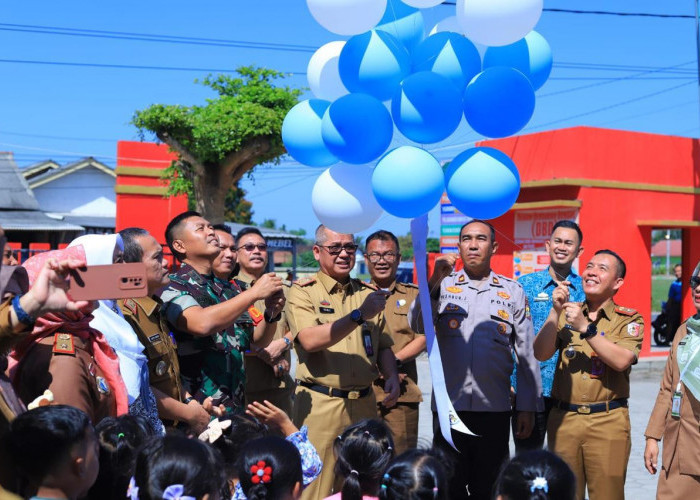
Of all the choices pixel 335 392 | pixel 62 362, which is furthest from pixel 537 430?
pixel 62 362

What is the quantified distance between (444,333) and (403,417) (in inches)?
35.4

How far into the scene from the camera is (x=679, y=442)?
3.88 m

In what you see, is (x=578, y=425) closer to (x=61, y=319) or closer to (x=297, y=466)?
(x=297, y=466)

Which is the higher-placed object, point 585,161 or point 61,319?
point 585,161

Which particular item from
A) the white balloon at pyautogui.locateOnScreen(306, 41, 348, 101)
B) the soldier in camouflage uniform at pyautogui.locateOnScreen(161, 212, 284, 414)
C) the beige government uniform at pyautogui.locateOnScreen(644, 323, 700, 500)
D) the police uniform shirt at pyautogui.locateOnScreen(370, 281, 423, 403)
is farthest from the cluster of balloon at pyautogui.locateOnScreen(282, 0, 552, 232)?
the police uniform shirt at pyautogui.locateOnScreen(370, 281, 423, 403)

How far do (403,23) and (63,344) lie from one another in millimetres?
2243

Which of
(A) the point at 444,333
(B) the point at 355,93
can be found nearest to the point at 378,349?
(A) the point at 444,333

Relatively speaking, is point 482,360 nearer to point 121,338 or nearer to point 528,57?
point 528,57

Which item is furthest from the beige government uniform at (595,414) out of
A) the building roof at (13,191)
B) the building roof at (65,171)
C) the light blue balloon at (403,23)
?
the building roof at (65,171)

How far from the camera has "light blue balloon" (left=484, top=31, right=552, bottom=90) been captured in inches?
153

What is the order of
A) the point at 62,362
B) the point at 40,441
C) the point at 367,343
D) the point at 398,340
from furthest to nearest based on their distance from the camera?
the point at 398,340 < the point at 367,343 < the point at 62,362 < the point at 40,441

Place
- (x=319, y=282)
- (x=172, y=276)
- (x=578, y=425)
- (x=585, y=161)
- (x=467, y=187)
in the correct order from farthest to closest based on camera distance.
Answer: (x=585, y=161)
(x=319, y=282)
(x=578, y=425)
(x=172, y=276)
(x=467, y=187)

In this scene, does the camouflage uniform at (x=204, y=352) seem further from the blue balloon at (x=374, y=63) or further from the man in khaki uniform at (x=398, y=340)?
the blue balloon at (x=374, y=63)

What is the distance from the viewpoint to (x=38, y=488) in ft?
7.49
